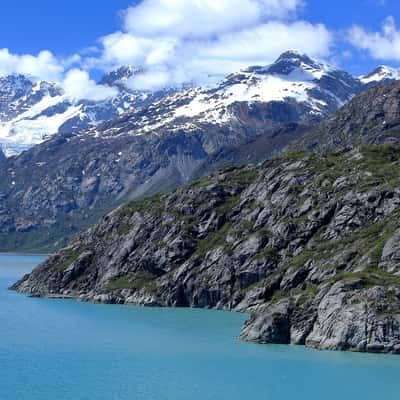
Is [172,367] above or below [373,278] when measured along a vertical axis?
below

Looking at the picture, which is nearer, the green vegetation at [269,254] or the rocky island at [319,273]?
the rocky island at [319,273]

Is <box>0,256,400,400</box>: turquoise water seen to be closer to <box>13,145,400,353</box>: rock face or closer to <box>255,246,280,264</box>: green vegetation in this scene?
<box>13,145,400,353</box>: rock face

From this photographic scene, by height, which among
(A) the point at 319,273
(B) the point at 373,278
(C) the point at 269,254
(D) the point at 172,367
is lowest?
(D) the point at 172,367

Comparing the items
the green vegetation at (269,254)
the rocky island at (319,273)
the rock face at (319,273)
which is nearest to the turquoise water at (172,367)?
the rock face at (319,273)

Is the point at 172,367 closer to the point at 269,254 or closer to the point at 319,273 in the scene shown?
the point at 319,273

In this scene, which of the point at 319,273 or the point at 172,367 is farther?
the point at 319,273

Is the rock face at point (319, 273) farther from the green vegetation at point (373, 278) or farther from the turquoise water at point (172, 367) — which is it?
the turquoise water at point (172, 367)

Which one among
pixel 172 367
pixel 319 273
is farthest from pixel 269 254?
pixel 172 367

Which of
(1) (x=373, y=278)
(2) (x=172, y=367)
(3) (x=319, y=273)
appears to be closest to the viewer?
(2) (x=172, y=367)

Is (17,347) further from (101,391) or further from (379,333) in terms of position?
(379,333)

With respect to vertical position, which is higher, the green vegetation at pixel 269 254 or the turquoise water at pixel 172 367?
the green vegetation at pixel 269 254
